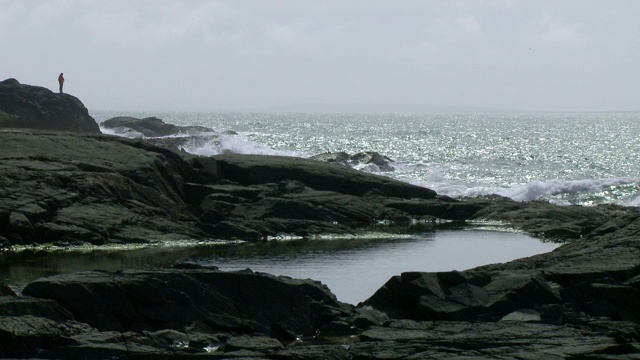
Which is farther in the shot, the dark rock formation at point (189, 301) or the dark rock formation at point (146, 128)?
the dark rock formation at point (146, 128)

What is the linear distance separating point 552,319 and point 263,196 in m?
23.1

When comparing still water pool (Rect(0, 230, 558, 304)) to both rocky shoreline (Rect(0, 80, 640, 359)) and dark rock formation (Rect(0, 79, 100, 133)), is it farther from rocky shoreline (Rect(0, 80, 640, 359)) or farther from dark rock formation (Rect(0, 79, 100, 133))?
dark rock formation (Rect(0, 79, 100, 133))

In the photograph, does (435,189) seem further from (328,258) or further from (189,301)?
(189,301)

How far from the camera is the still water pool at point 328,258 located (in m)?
28.6

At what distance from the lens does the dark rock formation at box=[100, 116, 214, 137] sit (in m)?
94.2

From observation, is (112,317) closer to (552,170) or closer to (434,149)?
(552,170)

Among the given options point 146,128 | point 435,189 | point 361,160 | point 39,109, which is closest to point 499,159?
point 361,160

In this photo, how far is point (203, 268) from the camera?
2230cm

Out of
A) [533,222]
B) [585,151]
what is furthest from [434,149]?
[533,222]

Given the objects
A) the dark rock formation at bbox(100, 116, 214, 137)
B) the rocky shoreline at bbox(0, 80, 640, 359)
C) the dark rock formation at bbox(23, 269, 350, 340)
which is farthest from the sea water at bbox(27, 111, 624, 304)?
the dark rock formation at bbox(100, 116, 214, 137)

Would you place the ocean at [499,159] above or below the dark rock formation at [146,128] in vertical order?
below

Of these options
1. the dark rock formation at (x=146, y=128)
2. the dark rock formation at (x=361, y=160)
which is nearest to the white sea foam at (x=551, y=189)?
the dark rock formation at (x=361, y=160)

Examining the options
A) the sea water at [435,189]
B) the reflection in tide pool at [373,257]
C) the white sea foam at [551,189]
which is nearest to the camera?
the reflection in tide pool at [373,257]

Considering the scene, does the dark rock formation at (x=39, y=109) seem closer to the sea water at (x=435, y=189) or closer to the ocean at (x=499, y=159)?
the sea water at (x=435, y=189)
